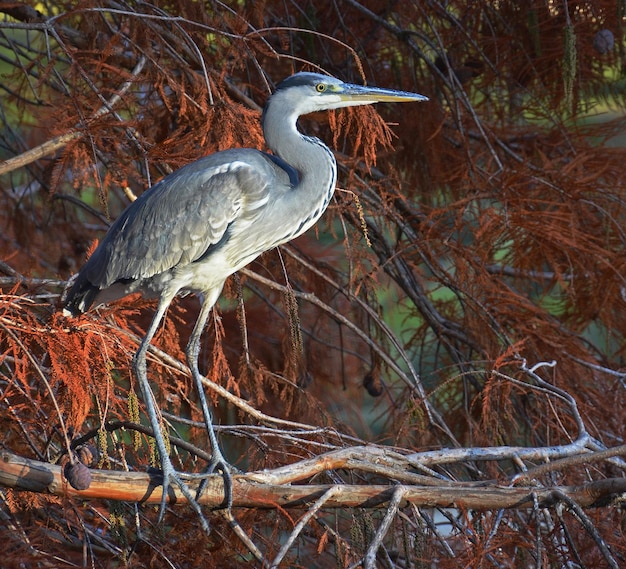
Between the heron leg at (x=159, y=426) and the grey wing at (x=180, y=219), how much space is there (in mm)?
113

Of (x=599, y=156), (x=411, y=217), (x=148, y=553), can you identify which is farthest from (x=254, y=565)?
(x=599, y=156)

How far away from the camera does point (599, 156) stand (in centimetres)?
304

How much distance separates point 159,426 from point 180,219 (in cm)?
49

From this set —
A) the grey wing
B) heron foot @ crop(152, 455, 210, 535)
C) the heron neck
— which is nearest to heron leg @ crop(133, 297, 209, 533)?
heron foot @ crop(152, 455, 210, 535)

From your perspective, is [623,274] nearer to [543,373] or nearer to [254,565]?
[543,373]

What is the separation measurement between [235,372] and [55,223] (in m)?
0.94

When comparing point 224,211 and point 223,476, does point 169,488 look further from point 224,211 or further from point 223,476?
point 224,211

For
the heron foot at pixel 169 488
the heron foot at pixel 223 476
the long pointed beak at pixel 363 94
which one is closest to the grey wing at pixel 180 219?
the long pointed beak at pixel 363 94

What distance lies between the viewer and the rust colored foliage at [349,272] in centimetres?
189

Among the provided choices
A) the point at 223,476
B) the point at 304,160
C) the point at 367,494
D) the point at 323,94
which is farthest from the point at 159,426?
the point at 323,94

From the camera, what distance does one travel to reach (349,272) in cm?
263

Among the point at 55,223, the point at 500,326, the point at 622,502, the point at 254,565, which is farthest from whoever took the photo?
the point at 55,223

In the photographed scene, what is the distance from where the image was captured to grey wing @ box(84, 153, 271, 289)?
2.09 m

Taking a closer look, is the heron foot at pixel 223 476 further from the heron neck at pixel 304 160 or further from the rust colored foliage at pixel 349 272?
the heron neck at pixel 304 160
